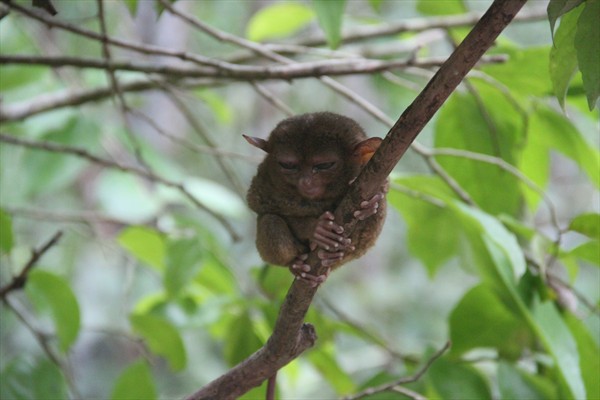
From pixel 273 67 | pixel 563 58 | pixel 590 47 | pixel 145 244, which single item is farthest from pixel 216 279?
pixel 590 47

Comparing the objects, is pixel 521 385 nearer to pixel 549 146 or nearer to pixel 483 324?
pixel 483 324

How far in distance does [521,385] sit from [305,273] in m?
1.01

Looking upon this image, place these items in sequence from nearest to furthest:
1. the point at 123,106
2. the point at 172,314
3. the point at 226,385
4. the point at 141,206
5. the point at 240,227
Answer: the point at 226,385
the point at 123,106
the point at 172,314
the point at 141,206
the point at 240,227

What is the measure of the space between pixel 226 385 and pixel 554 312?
100 centimetres

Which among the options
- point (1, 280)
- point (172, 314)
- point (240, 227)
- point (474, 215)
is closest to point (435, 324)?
point (240, 227)

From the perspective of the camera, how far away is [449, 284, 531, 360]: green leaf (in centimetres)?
259

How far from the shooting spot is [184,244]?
2652 millimetres

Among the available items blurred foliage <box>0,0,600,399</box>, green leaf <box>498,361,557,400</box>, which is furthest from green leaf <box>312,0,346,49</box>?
green leaf <box>498,361,557,400</box>

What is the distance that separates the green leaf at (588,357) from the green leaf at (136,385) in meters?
1.28

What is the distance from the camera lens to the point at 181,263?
2.60 m

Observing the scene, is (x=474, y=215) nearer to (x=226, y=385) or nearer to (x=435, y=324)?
(x=226, y=385)

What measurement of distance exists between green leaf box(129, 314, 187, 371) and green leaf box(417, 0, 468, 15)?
1.37m

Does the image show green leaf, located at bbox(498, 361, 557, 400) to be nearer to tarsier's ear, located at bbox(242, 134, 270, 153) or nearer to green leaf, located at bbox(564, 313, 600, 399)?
green leaf, located at bbox(564, 313, 600, 399)

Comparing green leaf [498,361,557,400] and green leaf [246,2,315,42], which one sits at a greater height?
green leaf [246,2,315,42]
